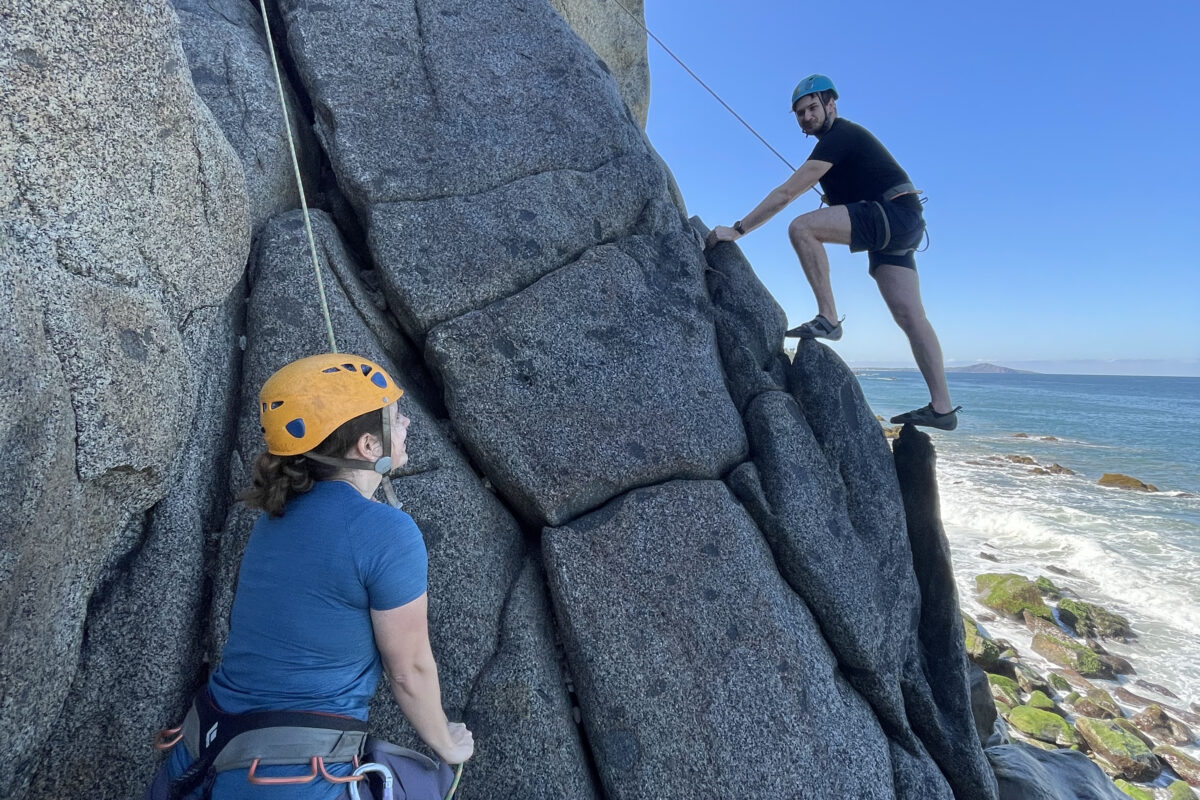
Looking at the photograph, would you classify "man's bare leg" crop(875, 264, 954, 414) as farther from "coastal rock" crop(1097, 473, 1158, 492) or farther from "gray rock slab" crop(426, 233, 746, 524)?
"coastal rock" crop(1097, 473, 1158, 492)

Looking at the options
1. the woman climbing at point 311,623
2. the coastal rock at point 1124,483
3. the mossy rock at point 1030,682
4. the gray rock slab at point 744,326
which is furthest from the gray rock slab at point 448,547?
the coastal rock at point 1124,483

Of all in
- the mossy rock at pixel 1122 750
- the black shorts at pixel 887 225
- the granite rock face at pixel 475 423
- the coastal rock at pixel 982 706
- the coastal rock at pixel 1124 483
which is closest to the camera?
the granite rock face at pixel 475 423

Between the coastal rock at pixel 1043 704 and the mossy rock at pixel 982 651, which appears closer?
the coastal rock at pixel 1043 704

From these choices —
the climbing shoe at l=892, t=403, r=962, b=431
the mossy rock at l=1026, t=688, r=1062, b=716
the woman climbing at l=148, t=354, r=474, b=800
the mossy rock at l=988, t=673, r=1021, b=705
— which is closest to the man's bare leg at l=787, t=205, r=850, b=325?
the climbing shoe at l=892, t=403, r=962, b=431

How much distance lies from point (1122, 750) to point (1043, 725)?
47.6 inches

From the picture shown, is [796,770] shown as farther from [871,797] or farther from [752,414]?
[752,414]

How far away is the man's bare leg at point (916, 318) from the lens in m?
7.48

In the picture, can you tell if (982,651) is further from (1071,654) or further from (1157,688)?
(1157,688)

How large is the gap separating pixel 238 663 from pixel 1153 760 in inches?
617

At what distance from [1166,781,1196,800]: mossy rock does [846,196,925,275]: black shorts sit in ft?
36.1

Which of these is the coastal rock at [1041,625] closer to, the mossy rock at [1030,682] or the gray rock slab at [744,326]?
the mossy rock at [1030,682]

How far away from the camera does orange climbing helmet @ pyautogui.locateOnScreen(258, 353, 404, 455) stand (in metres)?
2.75

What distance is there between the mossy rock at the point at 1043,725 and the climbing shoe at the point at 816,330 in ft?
33.2

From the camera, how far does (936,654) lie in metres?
6.80
